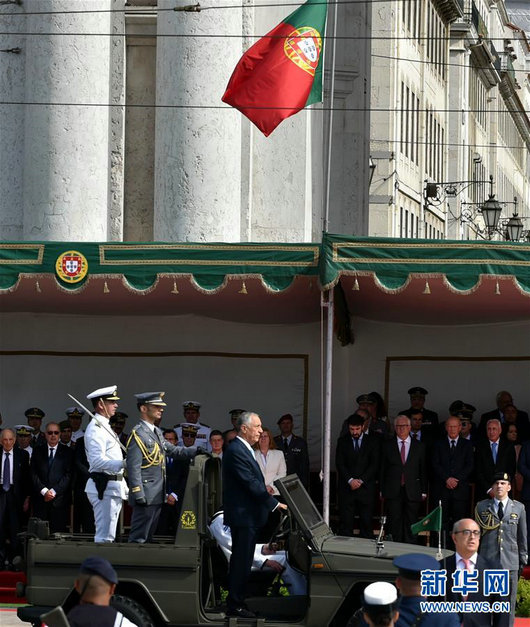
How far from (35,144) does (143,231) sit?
3142mm

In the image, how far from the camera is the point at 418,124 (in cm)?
4809

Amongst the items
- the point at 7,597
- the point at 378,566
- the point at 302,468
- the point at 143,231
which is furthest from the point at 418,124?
the point at 378,566

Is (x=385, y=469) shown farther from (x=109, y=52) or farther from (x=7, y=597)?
(x=109, y=52)

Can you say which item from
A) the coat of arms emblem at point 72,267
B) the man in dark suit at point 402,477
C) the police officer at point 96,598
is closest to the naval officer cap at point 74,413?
the coat of arms emblem at point 72,267

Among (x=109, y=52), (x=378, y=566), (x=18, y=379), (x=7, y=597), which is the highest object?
(x=109, y=52)

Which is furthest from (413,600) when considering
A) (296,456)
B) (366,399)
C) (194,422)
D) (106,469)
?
(366,399)

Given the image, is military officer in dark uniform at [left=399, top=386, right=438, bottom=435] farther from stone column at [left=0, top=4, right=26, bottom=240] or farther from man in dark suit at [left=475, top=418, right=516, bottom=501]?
stone column at [left=0, top=4, right=26, bottom=240]

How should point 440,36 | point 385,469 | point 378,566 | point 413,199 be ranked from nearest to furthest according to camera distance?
1. point 378,566
2. point 385,469
3. point 413,199
4. point 440,36

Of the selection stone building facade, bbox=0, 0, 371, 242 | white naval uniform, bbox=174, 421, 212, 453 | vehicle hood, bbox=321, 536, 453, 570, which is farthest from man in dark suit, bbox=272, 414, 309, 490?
stone building facade, bbox=0, 0, 371, 242

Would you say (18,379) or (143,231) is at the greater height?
(143,231)

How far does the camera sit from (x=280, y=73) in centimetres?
1853

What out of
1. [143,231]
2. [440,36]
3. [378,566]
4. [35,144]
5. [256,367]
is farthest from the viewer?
[440,36]

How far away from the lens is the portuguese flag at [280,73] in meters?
18.5

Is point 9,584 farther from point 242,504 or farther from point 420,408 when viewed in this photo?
point 420,408
